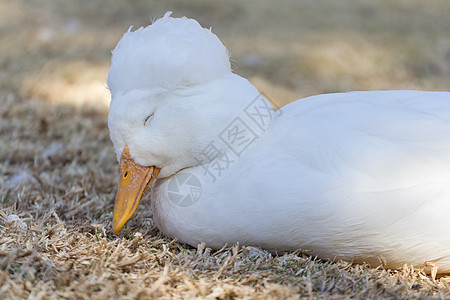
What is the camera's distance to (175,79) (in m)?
1.99

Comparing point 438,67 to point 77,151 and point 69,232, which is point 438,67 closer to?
point 77,151

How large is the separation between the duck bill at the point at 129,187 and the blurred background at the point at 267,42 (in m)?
2.00

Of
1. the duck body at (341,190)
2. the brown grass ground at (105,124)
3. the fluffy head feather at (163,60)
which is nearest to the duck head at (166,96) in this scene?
the fluffy head feather at (163,60)

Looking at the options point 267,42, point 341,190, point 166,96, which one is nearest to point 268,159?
point 341,190

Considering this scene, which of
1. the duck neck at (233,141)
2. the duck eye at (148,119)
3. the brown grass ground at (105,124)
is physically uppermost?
the duck eye at (148,119)

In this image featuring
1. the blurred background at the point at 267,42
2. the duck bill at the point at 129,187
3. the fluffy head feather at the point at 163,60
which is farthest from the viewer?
the blurred background at the point at 267,42

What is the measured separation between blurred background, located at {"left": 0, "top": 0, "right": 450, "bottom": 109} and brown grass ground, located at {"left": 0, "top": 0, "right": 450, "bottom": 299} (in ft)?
0.06

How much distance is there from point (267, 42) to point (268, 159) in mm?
3631

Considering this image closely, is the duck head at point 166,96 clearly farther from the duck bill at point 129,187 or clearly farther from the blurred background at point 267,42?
the blurred background at point 267,42

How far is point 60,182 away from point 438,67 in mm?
3725

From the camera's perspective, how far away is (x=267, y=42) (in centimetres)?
542

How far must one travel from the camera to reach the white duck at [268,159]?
1.85m

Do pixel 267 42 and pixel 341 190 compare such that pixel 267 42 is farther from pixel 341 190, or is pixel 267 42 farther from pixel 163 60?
pixel 341 190

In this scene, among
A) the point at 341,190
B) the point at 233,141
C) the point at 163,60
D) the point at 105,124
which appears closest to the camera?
the point at 341,190
